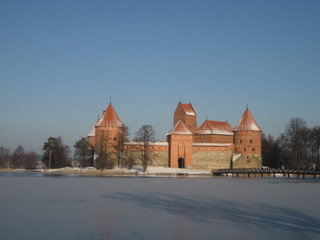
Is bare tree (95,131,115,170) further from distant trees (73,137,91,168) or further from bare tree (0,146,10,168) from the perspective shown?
bare tree (0,146,10,168)

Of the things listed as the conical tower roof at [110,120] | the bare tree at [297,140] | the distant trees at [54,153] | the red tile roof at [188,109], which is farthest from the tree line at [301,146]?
the distant trees at [54,153]

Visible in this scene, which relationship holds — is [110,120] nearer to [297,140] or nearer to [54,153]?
[54,153]

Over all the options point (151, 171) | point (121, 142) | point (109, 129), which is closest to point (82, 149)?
point (109, 129)

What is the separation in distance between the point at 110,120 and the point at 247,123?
17.5 m

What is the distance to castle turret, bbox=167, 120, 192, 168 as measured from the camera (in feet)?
169

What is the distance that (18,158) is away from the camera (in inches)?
3258

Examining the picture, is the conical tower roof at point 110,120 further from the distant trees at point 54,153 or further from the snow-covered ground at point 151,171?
the distant trees at point 54,153

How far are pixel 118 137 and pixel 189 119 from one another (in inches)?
732

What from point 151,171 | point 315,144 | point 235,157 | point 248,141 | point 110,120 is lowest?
point 151,171

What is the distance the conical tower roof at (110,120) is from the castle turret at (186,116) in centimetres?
1494

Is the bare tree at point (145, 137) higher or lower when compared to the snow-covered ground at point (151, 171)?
higher

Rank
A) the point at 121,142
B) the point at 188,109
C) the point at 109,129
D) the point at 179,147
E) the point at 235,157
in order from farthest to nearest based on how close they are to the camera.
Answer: the point at 188,109 < the point at 235,157 < the point at 179,147 < the point at 109,129 < the point at 121,142

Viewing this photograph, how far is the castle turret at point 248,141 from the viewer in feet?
179

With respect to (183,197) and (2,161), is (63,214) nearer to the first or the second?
(183,197)
